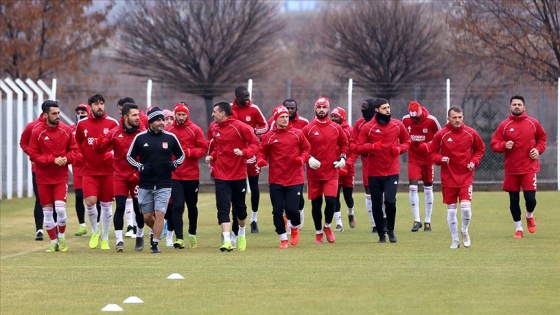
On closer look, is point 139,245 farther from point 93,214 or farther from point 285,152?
point 285,152

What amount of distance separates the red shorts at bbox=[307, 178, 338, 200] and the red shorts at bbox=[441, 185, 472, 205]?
173 cm

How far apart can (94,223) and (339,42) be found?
1099 inches

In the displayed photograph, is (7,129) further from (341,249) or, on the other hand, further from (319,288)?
(319,288)

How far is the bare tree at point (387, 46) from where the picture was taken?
42.6m

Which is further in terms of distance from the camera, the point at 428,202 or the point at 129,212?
the point at 428,202

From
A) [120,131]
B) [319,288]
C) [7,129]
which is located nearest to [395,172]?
[120,131]

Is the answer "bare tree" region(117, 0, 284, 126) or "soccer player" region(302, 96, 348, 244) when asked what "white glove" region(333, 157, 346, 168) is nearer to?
"soccer player" region(302, 96, 348, 244)

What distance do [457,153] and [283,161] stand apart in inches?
98.5

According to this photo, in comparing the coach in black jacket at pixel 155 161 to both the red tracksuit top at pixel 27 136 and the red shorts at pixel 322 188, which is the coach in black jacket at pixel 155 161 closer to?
the red tracksuit top at pixel 27 136

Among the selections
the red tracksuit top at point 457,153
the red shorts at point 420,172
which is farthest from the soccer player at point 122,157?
the red shorts at point 420,172

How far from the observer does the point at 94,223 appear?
18547 millimetres

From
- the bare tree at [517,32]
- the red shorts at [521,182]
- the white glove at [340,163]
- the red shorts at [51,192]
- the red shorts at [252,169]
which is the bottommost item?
the red shorts at [51,192]

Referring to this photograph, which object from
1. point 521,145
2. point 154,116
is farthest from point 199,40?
point 154,116

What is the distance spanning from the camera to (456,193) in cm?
1703
